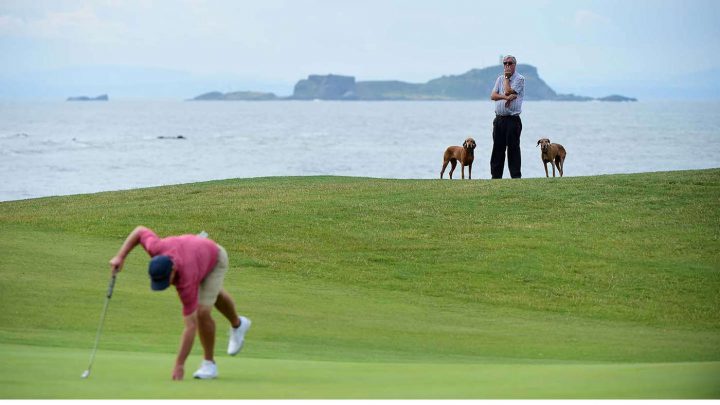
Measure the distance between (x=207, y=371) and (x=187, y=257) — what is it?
0.98m

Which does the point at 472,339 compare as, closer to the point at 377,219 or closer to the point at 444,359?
the point at 444,359

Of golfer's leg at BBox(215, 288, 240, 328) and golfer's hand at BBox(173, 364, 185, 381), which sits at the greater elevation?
golfer's leg at BBox(215, 288, 240, 328)

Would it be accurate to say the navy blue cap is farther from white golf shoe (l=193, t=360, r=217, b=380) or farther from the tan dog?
the tan dog

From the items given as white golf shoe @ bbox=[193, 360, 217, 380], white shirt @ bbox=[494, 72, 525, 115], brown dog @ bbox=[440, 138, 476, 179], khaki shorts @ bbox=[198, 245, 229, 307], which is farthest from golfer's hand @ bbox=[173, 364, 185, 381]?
brown dog @ bbox=[440, 138, 476, 179]

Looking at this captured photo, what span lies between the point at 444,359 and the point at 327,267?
21.8 ft

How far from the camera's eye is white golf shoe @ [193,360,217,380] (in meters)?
9.41

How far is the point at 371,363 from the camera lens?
34.9ft

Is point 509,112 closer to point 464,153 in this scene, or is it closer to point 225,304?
point 464,153

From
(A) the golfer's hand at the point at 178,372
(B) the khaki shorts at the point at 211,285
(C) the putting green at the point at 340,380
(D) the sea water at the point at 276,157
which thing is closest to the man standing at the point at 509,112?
(C) the putting green at the point at 340,380

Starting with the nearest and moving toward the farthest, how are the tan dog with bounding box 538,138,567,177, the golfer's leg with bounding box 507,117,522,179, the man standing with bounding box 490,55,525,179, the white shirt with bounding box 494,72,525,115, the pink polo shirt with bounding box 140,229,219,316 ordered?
the pink polo shirt with bounding box 140,229,219,316 < the man standing with bounding box 490,55,525,179 < the white shirt with bounding box 494,72,525,115 < the golfer's leg with bounding box 507,117,522,179 < the tan dog with bounding box 538,138,567,177

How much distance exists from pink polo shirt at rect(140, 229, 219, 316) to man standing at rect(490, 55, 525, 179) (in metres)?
15.9

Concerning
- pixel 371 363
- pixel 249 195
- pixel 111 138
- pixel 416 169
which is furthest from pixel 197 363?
pixel 111 138

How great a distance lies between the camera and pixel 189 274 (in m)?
9.39

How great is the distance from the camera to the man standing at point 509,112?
2516 cm
